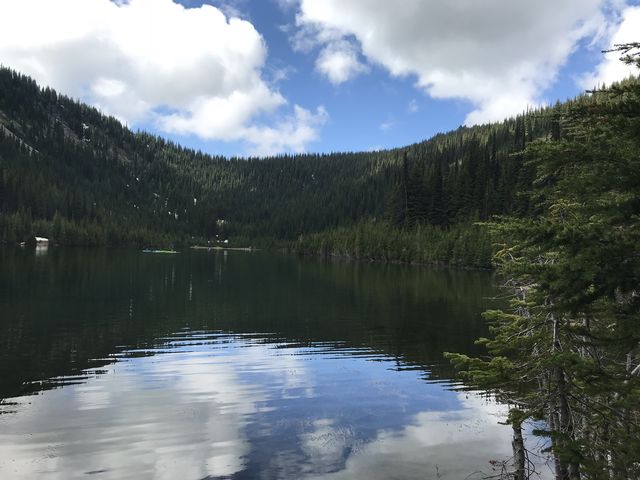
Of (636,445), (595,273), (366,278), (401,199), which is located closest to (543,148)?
(595,273)

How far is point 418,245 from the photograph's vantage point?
5443 inches

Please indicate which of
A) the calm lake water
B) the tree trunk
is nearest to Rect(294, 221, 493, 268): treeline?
the calm lake water

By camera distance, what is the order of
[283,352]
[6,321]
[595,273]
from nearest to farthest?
[595,273]
[283,352]
[6,321]

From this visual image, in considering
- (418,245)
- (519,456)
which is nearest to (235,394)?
(519,456)

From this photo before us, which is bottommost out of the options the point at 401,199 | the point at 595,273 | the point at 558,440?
the point at 558,440

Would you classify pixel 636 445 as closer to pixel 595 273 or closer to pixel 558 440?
pixel 558 440

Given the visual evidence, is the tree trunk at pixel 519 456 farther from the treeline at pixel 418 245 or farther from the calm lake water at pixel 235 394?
the treeline at pixel 418 245

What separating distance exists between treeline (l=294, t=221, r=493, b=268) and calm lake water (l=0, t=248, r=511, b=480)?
6801cm

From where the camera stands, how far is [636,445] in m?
7.86

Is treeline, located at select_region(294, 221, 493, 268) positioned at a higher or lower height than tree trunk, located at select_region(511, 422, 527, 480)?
higher

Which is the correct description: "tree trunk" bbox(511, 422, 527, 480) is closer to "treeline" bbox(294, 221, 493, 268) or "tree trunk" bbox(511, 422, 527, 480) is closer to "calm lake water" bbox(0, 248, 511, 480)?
"calm lake water" bbox(0, 248, 511, 480)

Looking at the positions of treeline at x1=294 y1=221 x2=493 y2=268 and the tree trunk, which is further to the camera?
treeline at x1=294 y1=221 x2=493 y2=268

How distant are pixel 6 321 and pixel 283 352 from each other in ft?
75.9

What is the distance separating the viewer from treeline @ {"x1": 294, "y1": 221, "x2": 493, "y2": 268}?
11600 centimetres
